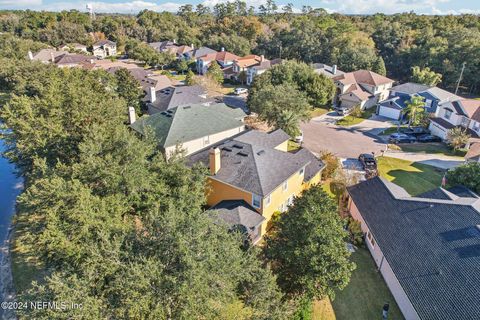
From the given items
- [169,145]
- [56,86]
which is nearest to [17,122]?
[56,86]

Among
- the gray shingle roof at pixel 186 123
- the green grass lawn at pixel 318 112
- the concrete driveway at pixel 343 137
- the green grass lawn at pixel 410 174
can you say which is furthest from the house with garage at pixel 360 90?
the gray shingle roof at pixel 186 123

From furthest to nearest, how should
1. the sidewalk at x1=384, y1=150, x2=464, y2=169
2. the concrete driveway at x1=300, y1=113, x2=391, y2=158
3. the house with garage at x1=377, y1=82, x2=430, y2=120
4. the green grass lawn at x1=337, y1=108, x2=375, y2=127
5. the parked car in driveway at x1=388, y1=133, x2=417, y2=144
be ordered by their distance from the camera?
the house with garage at x1=377, y1=82, x2=430, y2=120 → the green grass lawn at x1=337, y1=108, x2=375, y2=127 → the parked car in driveway at x1=388, y1=133, x2=417, y2=144 → the concrete driveway at x1=300, y1=113, x2=391, y2=158 → the sidewalk at x1=384, y1=150, x2=464, y2=169

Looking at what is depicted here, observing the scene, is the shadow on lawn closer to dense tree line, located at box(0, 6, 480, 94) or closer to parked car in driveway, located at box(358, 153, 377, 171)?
parked car in driveway, located at box(358, 153, 377, 171)

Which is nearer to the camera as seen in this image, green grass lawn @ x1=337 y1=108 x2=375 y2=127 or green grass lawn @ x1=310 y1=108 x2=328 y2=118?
green grass lawn @ x1=337 y1=108 x2=375 y2=127

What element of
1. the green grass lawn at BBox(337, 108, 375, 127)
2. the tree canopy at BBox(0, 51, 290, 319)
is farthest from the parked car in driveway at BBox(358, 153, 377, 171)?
the tree canopy at BBox(0, 51, 290, 319)

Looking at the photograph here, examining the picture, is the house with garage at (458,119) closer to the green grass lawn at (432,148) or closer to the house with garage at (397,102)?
the green grass lawn at (432,148)

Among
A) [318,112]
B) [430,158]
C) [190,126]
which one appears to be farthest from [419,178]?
[318,112]

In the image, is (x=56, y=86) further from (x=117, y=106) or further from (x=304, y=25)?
(x=304, y=25)

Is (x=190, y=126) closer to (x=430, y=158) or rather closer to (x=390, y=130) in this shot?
(x=430, y=158)
